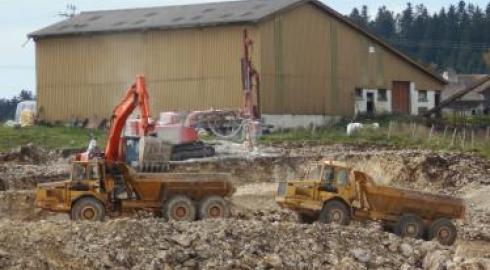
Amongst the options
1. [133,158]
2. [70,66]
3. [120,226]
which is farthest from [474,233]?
[70,66]

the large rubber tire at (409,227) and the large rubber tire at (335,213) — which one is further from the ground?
the large rubber tire at (335,213)

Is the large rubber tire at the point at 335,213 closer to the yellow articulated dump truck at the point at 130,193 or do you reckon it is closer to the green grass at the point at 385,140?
the yellow articulated dump truck at the point at 130,193

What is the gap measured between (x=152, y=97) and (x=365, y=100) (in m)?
11.9

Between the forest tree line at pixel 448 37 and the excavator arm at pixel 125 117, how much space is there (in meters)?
110

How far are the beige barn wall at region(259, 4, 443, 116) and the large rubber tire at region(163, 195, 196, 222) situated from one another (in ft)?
94.4

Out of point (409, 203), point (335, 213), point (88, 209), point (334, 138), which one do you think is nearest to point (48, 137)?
point (334, 138)

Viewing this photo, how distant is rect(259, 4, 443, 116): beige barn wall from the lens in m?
57.8

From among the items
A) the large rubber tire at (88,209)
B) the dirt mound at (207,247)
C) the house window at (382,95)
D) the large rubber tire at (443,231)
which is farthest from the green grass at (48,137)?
the dirt mound at (207,247)

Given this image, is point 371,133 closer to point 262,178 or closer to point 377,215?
point 262,178

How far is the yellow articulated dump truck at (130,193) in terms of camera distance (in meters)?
27.6

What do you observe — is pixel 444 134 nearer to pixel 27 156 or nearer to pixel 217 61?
pixel 217 61

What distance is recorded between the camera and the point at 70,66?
62.4 m

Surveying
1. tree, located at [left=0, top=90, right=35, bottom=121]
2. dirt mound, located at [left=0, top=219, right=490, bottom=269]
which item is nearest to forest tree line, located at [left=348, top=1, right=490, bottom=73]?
tree, located at [left=0, top=90, right=35, bottom=121]

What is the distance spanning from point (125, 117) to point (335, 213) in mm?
6060
